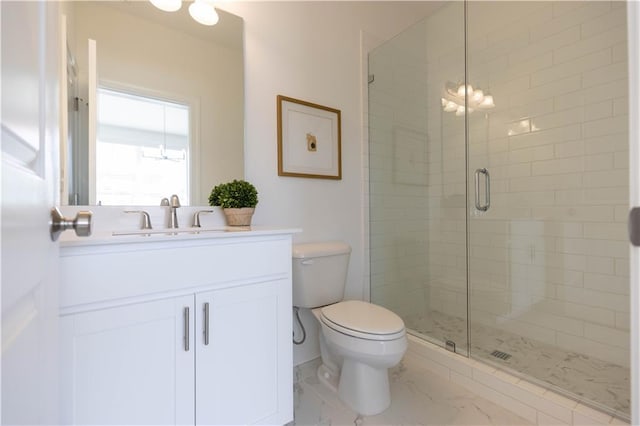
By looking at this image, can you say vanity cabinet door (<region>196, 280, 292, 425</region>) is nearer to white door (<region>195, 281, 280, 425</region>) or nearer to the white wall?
white door (<region>195, 281, 280, 425</region>)

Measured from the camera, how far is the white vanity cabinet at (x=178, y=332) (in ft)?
2.81

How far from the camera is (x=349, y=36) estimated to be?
209 cm

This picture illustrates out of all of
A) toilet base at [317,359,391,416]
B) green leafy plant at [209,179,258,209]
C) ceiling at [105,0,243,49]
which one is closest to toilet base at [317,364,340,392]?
toilet base at [317,359,391,416]

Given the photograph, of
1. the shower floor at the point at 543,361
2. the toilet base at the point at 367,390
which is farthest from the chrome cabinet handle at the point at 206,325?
the shower floor at the point at 543,361

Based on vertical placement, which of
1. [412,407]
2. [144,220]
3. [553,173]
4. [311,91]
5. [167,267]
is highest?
[311,91]

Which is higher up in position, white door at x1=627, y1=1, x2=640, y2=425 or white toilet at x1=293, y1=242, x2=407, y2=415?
white door at x1=627, y1=1, x2=640, y2=425

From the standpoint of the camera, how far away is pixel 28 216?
376mm

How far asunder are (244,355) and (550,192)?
6.64ft

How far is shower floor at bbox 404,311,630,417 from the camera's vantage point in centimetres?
143

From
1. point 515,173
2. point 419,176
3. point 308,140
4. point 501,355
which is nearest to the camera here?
point 501,355

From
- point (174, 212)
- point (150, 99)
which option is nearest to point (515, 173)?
point (174, 212)

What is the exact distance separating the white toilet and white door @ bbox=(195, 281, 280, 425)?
0.33 meters

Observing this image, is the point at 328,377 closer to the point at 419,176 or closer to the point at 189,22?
the point at 419,176

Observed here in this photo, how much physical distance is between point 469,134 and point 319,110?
1.06 m
